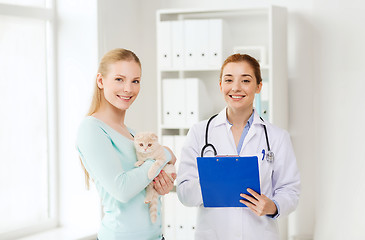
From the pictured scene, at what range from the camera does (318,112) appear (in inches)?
137

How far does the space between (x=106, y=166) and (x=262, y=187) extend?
0.71 metres

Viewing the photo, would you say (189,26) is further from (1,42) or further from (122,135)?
(122,135)

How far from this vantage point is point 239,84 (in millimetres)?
2020

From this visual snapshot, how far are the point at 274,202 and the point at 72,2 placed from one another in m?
2.17

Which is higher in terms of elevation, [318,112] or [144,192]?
[318,112]

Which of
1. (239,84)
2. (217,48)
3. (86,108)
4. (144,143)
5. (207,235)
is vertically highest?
(217,48)

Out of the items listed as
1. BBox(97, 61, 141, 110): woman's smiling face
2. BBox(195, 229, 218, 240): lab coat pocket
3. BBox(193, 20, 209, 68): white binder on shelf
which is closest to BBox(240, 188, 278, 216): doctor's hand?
BBox(195, 229, 218, 240): lab coat pocket

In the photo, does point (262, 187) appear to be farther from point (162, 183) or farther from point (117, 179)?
point (117, 179)

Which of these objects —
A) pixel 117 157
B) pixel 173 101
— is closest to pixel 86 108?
pixel 173 101

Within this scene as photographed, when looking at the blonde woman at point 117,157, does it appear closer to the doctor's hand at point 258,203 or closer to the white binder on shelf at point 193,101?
the doctor's hand at point 258,203

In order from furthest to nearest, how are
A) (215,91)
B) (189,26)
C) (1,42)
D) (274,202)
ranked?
(215,91) → (189,26) → (1,42) → (274,202)

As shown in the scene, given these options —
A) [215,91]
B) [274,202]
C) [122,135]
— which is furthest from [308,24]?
[122,135]

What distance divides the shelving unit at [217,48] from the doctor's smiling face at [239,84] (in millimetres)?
1251

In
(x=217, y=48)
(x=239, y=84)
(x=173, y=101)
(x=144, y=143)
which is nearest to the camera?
(x=144, y=143)
